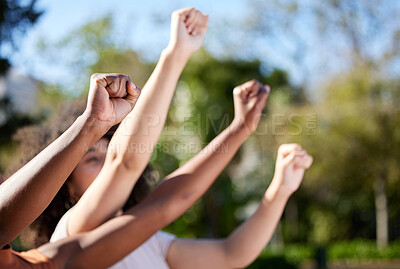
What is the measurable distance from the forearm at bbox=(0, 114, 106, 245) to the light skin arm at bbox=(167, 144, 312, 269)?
104 centimetres

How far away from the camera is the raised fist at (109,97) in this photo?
921 millimetres

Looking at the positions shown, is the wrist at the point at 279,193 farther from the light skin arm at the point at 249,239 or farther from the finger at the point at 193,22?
the finger at the point at 193,22

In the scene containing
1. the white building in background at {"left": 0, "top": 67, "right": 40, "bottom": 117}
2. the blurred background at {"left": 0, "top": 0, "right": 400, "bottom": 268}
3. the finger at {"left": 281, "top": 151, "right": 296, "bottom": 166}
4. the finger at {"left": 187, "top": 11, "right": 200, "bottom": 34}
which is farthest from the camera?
the blurred background at {"left": 0, "top": 0, "right": 400, "bottom": 268}

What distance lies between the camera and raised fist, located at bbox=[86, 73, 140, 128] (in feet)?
3.02

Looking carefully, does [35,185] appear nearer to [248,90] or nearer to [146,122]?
[146,122]

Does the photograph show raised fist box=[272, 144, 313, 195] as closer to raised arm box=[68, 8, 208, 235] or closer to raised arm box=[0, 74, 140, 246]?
raised arm box=[68, 8, 208, 235]

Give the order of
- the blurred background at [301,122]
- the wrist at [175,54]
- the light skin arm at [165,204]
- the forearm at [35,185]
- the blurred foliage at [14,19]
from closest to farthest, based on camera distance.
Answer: the forearm at [35,185]
the light skin arm at [165,204]
the wrist at [175,54]
the blurred foliage at [14,19]
the blurred background at [301,122]

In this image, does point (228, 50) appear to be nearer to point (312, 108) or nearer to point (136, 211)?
point (312, 108)

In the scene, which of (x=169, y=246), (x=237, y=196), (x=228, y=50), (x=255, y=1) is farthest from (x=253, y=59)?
(x=169, y=246)

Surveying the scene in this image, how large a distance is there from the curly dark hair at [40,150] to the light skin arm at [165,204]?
1.24ft

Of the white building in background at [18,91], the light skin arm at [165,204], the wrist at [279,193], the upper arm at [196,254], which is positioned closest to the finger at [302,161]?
the wrist at [279,193]

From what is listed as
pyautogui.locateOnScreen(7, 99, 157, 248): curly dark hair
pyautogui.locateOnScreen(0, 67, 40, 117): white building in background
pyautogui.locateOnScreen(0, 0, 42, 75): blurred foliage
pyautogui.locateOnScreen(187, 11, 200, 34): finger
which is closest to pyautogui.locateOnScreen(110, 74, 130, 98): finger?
pyautogui.locateOnScreen(187, 11, 200, 34): finger

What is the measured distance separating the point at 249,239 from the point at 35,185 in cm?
119

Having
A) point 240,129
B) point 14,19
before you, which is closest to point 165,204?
point 240,129
